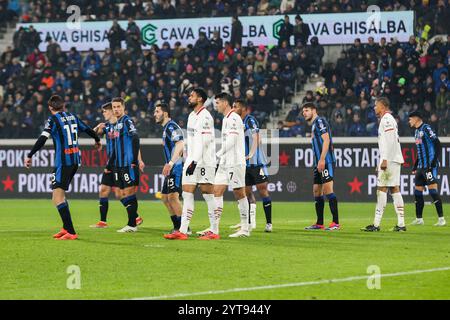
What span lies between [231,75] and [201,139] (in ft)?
52.8

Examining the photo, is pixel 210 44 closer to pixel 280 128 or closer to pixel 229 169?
pixel 280 128

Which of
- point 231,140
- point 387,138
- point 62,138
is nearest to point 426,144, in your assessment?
point 387,138

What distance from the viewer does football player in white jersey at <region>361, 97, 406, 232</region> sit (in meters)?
17.6

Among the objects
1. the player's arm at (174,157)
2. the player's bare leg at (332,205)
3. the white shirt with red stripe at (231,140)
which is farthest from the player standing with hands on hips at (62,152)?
the player's bare leg at (332,205)

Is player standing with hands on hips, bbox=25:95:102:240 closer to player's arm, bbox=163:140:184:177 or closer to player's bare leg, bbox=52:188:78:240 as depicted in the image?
player's bare leg, bbox=52:188:78:240

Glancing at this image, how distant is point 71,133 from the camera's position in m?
16.0

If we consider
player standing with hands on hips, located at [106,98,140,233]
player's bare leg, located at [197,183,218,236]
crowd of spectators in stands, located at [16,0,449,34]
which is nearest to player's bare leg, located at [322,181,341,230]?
player's bare leg, located at [197,183,218,236]

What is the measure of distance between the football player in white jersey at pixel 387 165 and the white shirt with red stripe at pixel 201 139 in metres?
3.60

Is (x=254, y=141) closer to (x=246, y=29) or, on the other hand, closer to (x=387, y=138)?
(x=387, y=138)

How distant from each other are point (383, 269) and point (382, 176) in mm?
6110

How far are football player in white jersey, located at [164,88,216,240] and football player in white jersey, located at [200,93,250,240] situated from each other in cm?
14

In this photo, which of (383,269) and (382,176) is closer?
(383,269)
